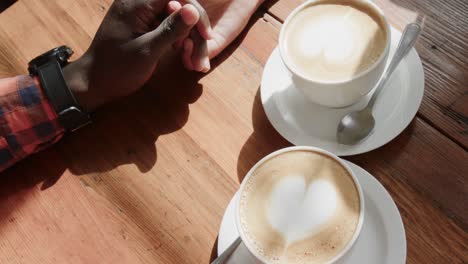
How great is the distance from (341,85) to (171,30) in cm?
28

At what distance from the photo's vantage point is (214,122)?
2.40 ft

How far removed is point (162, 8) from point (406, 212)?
51 centimetres

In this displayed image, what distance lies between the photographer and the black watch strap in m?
0.76

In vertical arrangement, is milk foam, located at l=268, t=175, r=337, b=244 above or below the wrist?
below

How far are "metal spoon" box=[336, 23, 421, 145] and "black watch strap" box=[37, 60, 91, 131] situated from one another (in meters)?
0.41

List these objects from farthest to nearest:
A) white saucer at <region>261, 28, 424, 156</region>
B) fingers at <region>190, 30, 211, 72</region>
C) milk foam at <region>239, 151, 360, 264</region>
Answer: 1. fingers at <region>190, 30, 211, 72</region>
2. white saucer at <region>261, 28, 424, 156</region>
3. milk foam at <region>239, 151, 360, 264</region>

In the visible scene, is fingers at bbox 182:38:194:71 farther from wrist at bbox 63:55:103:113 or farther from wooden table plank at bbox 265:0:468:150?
wooden table plank at bbox 265:0:468:150

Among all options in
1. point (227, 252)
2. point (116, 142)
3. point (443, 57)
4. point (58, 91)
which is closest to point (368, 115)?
point (443, 57)

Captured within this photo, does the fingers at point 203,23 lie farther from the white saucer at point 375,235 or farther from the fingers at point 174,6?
the white saucer at point 375,235

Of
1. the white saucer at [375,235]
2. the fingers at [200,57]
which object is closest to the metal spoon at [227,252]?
the white saucer at [375,235]

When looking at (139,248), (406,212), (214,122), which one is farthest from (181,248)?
(406,212)

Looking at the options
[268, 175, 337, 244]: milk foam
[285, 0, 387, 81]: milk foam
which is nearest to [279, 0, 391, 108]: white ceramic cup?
[285, 0, 387, 81]: milk foam

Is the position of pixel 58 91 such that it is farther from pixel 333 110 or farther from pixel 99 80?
pixel 333 110

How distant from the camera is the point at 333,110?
2.26 ft
